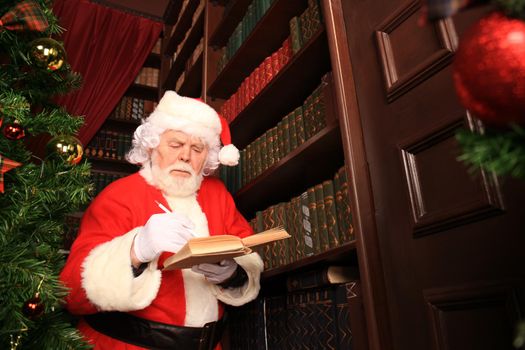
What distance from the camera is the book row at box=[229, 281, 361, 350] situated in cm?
111

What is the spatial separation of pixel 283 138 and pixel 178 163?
41cm

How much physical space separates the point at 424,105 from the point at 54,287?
982 millimetres

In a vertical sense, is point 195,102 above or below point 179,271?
above

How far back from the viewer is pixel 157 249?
1139mm

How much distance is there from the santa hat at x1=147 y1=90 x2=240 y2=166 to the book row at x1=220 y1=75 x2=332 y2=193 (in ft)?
0.44

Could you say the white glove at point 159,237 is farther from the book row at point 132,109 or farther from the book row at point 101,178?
the book row at point 132,109

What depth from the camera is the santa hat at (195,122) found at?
158cm

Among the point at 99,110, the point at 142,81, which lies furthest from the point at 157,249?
the point at 142,81

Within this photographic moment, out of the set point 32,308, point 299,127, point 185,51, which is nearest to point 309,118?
point 299,127

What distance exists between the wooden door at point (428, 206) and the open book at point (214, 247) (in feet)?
0.83

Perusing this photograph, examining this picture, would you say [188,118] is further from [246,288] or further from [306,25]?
[246,288]

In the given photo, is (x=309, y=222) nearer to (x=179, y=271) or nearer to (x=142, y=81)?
(x=179, y=271)

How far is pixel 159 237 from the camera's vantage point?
114 centimetres

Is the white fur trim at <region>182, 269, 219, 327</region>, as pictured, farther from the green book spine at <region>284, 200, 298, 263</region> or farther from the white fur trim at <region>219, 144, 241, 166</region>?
the white fur trim at <region>219, 144, 241, 166</region>
